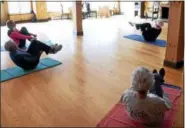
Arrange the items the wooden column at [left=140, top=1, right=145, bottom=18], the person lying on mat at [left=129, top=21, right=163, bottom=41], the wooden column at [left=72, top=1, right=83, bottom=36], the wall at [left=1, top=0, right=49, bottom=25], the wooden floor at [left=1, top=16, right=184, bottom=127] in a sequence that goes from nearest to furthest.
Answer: the wooden floor at [left=1, top=16, right=184, bottom=127] < the person lying on mat at [left=129, top=21, right=163, bottom=41] < the wooden column at [left=72, top=1, right=83, bottom=36] < the wall at [left=1, top=0, right=49, bottom=25] < the wooden column at [left=140, top=1, right=145, bottom=18]

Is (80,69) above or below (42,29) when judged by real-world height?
below

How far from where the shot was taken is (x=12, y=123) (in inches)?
86.5

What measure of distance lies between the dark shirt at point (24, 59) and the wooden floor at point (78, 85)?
18 centimetres

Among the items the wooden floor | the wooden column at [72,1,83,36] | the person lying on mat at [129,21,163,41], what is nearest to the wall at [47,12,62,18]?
the wooden column at [72,1,83,36]

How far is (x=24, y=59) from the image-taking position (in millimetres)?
3393

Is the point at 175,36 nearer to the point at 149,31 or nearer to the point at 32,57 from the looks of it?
the point at 149,31

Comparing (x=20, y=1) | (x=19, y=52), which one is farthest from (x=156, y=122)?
(x=20, y=1)

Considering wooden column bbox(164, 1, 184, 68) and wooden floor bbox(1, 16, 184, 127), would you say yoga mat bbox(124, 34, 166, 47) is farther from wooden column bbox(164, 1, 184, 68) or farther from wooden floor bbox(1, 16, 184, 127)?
wooden column bbox(164, 1, 184, 68)

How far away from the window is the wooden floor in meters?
3.68

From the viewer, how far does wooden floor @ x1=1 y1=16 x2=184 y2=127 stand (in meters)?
2.31

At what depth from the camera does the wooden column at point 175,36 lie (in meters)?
3.42

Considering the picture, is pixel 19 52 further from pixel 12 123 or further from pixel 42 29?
pixel 42 29

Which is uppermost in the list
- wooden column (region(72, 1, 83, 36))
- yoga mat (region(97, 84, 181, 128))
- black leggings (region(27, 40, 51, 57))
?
wooden column (region(72, 1, 83, 36))

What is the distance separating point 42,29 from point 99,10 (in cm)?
349
